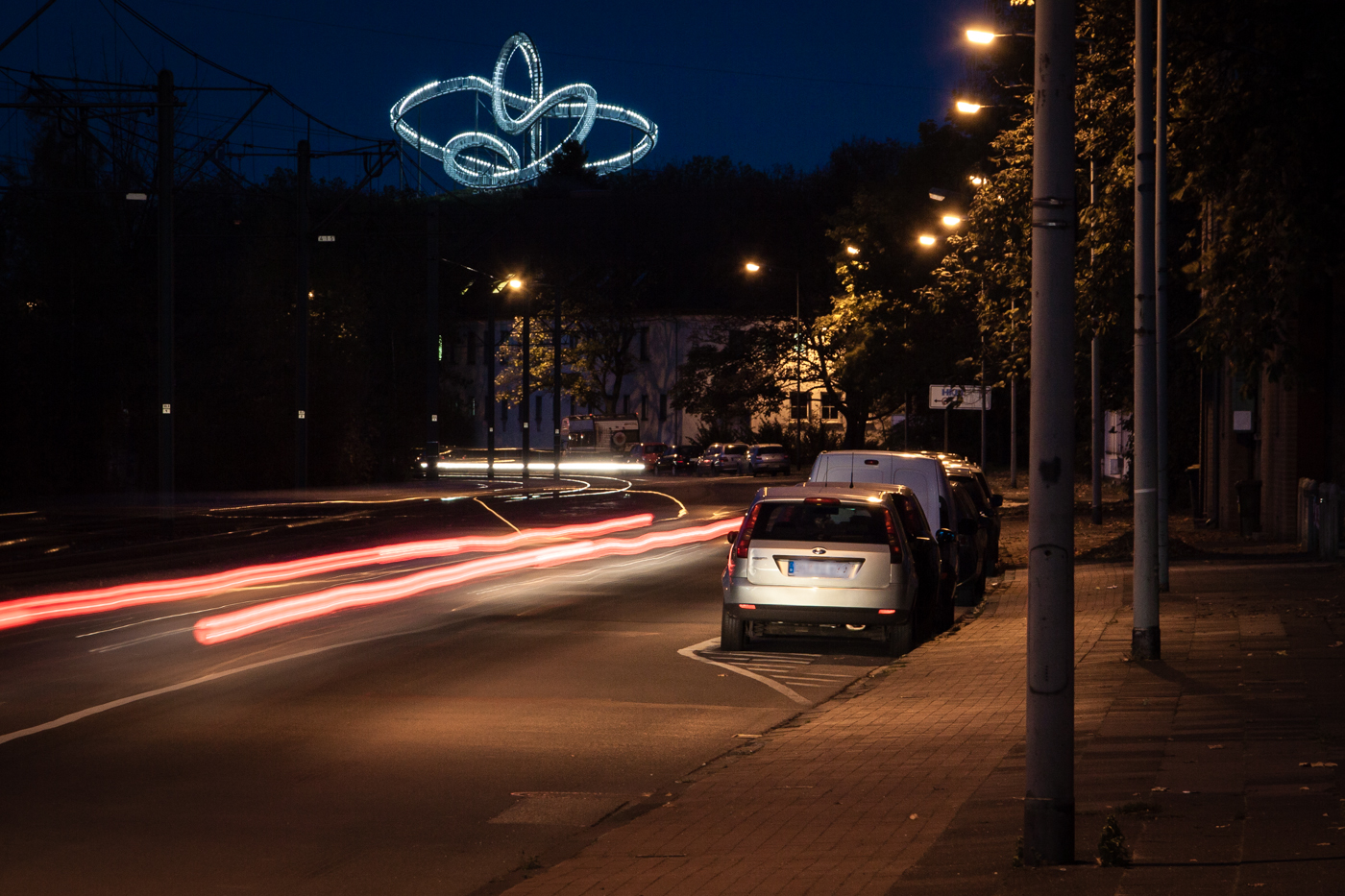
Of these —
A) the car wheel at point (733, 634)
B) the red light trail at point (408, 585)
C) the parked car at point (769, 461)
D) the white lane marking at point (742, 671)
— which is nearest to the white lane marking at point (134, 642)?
the red light trail at point (408, 585)

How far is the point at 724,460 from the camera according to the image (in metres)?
76.8

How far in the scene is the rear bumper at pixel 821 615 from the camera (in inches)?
573

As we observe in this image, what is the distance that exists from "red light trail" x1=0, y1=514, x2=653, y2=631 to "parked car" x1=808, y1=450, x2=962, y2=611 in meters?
7.72

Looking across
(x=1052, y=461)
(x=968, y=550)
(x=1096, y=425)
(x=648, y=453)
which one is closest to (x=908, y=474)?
(x=968, y=550)

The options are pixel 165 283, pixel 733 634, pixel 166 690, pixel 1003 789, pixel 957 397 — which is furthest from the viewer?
pixel 957 397

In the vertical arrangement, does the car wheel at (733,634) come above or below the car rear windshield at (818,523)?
below

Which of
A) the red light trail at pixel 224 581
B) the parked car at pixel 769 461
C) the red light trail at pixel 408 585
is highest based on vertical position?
the parked car at pixel 769 461

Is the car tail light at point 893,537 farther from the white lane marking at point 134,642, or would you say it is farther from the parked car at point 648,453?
the parked car at point 648,453

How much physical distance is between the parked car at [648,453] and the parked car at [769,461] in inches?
380

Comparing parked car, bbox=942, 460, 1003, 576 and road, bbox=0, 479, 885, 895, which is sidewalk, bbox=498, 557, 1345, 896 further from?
parked car, bbox=942, 460, 1003, 576

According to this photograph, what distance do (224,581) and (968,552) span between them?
9.73 meters

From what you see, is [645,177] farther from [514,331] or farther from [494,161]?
[514,331]

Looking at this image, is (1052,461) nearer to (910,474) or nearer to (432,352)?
(910,474)

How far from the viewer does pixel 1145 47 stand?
1380cm
